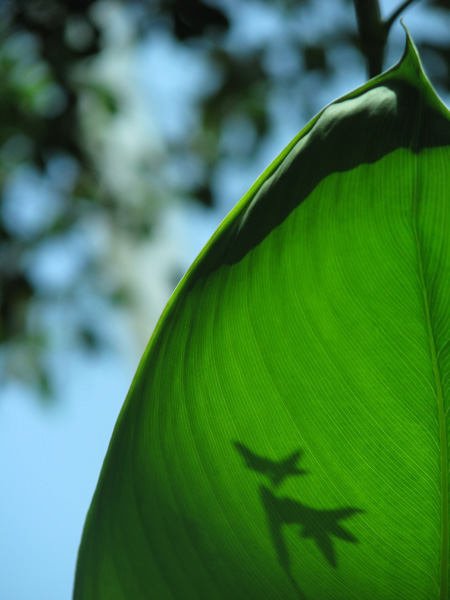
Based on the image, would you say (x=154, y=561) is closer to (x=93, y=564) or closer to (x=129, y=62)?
(x=93, y=564)

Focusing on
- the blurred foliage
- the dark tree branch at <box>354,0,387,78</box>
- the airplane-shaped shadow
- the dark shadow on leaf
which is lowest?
the dark shadow on leaf

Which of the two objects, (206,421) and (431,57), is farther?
(431,57)

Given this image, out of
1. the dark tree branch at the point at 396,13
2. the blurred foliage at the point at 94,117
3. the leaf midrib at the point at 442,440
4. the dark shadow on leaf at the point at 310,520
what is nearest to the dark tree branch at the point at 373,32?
the dark tree branch at the point at 396,13

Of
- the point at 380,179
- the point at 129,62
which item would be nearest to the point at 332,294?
the point at 380,179

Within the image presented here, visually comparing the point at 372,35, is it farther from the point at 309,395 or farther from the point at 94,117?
the point at 94,117

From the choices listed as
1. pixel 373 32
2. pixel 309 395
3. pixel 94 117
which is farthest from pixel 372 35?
pixel 94 117

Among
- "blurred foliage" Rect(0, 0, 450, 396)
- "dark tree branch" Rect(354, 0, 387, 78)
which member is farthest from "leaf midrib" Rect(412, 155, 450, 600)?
"blurred foliage" Rect(0, 0, 450, 396)

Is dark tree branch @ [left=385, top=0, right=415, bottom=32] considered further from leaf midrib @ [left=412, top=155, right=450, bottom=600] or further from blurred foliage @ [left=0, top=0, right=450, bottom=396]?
blurred foliage @ [left=0, top=0, right=450, bottom=396]
